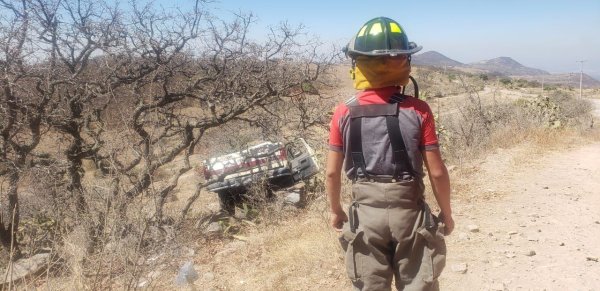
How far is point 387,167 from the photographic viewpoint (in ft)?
6.84

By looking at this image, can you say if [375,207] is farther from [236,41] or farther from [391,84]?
[236,41]

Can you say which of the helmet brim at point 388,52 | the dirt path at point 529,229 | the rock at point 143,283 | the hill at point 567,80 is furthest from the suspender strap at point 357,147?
the hill at point 567,80

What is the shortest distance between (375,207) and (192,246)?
4374 millimetres

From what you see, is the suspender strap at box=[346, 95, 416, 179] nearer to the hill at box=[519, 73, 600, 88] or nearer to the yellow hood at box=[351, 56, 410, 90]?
the yellow hood at box=[351, 56, 410, 90]

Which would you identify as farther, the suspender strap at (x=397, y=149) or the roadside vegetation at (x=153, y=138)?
the roadside vegetation at (x=153, y=138)

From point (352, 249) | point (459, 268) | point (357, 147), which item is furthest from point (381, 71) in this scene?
point (459, 268)

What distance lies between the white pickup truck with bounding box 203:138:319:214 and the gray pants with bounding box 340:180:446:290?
17.6 ft

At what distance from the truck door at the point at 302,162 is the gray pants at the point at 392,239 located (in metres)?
5.75

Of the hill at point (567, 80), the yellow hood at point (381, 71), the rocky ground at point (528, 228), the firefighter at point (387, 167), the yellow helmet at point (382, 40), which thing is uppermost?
the yellow helmet at point (382, 40)

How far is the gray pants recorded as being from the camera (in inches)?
83.7

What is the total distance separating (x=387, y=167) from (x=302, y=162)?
6267mm

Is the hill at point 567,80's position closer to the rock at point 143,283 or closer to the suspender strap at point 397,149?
the rock at point 143,283

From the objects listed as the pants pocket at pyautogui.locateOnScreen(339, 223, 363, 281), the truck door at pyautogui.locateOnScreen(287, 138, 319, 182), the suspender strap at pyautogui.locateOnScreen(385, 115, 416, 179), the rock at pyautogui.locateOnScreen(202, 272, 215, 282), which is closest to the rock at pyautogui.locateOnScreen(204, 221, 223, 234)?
the truck door at pyautogui.locateOnScreen(287, 138, 319, 182)

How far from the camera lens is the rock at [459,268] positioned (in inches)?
149
